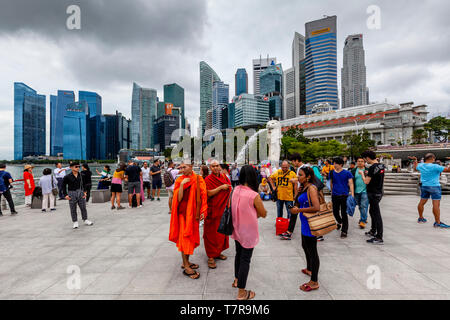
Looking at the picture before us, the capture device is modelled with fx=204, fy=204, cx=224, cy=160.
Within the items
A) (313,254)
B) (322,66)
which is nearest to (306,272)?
(313,254)

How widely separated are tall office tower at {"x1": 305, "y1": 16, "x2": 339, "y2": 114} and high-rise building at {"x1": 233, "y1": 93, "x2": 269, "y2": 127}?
98.8 feet

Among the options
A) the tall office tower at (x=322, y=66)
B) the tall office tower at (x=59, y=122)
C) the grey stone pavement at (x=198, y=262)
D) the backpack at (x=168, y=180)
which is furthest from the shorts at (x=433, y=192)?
the tall office tower at (x=59, y=122)

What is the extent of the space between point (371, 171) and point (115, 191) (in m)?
8.05

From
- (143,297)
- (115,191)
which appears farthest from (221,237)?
(115,191)

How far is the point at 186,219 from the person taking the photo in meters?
3.09

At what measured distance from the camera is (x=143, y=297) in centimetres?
254

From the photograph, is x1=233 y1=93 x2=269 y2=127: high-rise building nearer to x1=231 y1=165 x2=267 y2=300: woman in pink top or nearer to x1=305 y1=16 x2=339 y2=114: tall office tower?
x1=305 y1=16 x2=339 y2=114: tall office tower

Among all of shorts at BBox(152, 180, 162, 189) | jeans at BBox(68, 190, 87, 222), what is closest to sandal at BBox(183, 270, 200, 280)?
jeans at BBox(68, 190, 87, 222)

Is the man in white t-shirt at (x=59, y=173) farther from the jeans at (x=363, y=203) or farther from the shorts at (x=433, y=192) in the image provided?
the shorts at (x=433, y=192)

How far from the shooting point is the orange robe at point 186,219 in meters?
3.05

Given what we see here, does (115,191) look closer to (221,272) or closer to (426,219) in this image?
(221,272)

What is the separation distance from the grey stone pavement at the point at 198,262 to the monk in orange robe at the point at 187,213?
0.40 meters

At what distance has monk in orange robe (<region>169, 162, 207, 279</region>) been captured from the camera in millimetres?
3035

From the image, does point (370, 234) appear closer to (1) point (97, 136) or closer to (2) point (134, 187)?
(2) point (134, 187)
